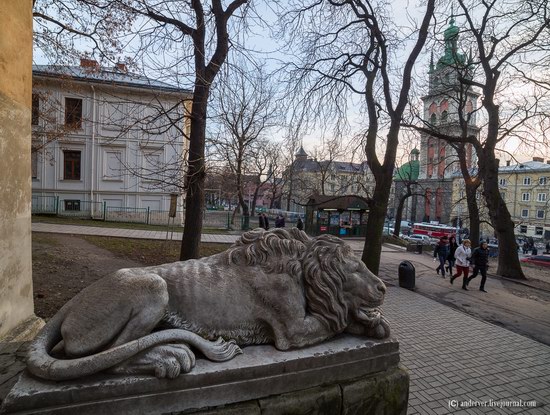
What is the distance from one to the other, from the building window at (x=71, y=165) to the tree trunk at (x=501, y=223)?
23.2 meters

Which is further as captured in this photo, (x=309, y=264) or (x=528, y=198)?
(x=528, y=198)

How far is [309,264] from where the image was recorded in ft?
8.57

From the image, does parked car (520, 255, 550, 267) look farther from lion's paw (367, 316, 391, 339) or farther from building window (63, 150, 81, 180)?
building window (63, 150, 81, 180)

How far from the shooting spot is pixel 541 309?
329 inches

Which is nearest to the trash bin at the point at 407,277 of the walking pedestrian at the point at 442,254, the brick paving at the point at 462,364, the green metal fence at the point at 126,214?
the brick paving at the point at 462,364

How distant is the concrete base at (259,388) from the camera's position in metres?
1.83

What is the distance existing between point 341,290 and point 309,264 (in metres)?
0.33

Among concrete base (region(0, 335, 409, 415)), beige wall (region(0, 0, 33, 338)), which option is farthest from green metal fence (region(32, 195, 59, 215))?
concrete base (region(0, 335, 409, 415))

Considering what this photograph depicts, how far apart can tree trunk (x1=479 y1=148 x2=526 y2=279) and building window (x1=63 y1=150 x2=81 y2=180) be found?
76.0ft

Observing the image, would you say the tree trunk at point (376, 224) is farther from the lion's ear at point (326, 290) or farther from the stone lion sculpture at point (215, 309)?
the lion's ear at point (326, 290)

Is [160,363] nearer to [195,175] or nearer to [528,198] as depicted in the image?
[195,175]

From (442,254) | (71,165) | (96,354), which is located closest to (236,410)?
(96,354)

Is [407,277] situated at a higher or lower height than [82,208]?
lower

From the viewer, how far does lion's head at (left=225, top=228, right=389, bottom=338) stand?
8.39 ft
